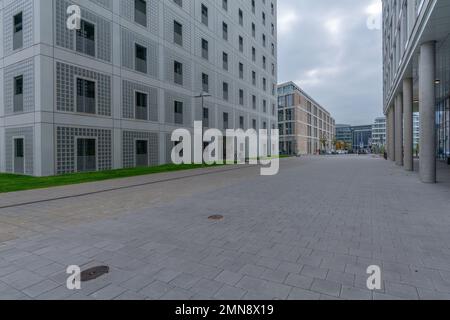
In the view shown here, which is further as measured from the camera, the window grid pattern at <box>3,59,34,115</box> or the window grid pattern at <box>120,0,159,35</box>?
the window grid pattern at <box>120,0,159,35</box>

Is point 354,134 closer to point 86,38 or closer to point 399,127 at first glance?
point 399,127

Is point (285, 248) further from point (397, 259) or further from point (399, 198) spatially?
point (399, 198)

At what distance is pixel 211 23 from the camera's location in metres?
31.9

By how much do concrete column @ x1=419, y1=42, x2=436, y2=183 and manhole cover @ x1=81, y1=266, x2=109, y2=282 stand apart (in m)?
15.0

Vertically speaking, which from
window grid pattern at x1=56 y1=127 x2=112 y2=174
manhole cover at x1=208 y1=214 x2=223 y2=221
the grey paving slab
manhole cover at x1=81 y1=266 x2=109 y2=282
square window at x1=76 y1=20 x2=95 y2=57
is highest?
square window at x1=76 y1=20 x2=95 y2=57

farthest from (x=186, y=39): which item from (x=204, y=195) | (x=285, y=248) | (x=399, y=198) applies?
(x=285, y=248)

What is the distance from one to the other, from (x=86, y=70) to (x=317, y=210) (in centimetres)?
1729

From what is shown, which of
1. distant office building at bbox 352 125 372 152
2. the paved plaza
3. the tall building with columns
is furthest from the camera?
distant office building at bbox 352 125 372 152

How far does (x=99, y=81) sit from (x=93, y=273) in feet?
58.4

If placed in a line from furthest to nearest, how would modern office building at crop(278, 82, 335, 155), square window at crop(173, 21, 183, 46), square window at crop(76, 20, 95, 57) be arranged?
modern office building at crop(278, 82, 335, 155), square window at crop(173, 21, 183, 46), square window at crop(76, 20, 95, 57)

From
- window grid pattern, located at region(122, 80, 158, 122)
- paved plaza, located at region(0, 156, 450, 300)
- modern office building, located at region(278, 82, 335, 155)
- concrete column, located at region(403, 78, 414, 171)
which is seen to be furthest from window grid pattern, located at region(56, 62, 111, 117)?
modern office building, located at region(278, 82, 335, 155)

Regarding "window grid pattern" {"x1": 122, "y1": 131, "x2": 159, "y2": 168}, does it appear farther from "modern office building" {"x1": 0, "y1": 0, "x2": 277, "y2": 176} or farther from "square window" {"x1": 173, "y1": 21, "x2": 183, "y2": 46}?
"square window" {"x1": 173, "y1": 21, "x2": 183, "y2": 46}

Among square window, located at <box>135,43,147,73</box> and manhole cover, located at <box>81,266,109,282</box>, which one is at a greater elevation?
square window, located at <box>135,43,147,73</box>

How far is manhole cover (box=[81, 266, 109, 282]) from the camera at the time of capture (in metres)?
3.58
